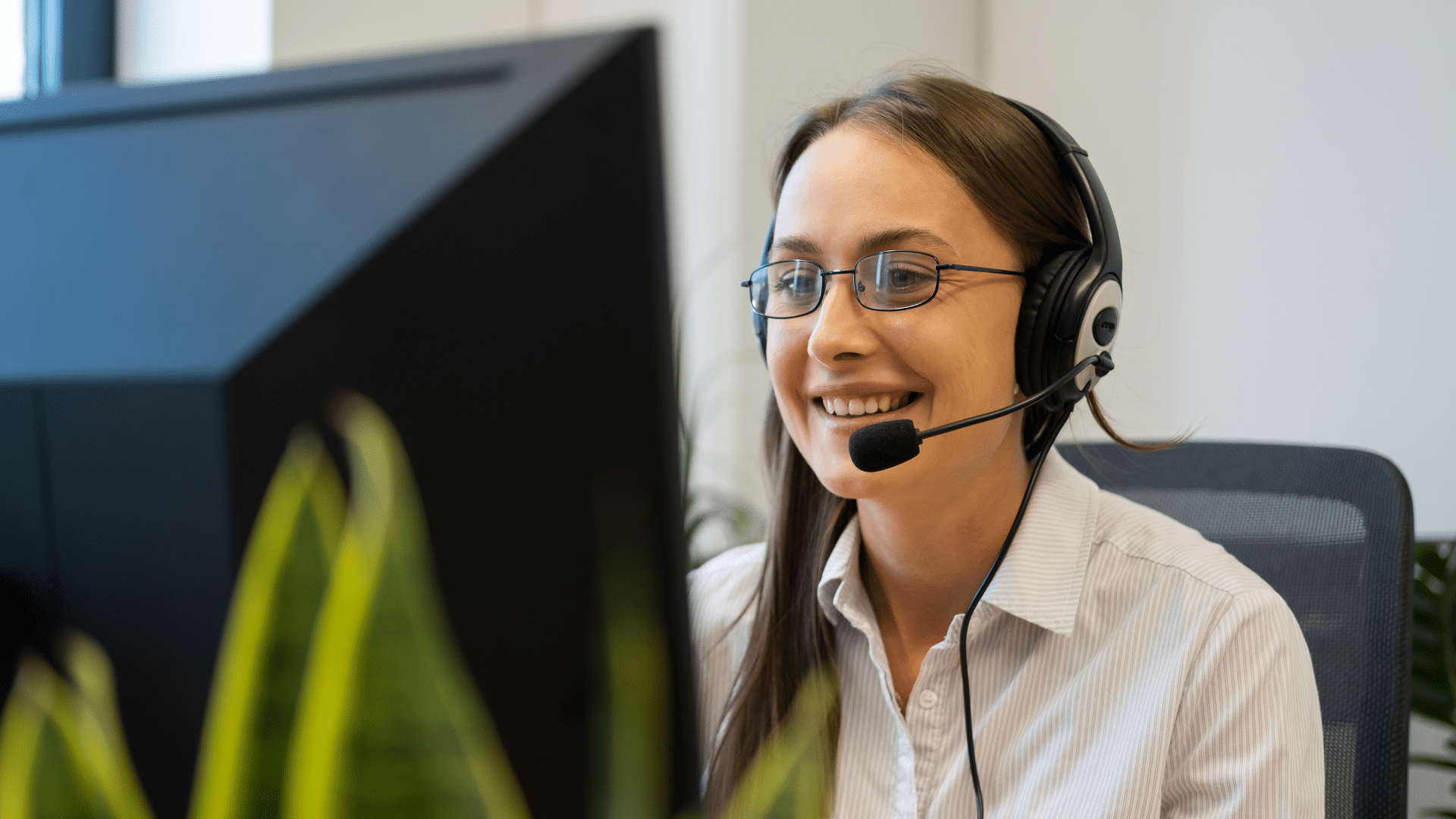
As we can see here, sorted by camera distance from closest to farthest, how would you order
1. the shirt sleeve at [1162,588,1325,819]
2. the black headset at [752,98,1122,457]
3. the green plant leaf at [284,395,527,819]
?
the green plant leaf at [284,395,527,819] < the shirt sleeve at [1162,588,1325,819] < the black headset at [752,98,1122,457]

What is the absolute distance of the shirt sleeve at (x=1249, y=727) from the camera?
0.85m

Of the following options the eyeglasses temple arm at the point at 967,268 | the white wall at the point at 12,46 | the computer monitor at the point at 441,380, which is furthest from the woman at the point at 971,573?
the white wall at the point at 12,46

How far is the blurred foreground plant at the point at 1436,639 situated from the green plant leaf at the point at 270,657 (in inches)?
63.0

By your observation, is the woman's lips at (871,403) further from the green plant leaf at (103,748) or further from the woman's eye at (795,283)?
the green plant leaf at (103,748)

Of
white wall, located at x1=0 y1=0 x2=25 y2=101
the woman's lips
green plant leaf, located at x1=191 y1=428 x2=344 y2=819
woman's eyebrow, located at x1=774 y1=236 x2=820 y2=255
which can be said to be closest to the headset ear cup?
the woman's lips

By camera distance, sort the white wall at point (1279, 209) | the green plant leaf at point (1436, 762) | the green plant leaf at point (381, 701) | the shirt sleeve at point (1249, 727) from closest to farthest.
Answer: the green plant leaf at point (381, 701) < the shirt sleeve at point (1249, 727) < the green plant leaf at point (1436, 762) < the white wall at point (1279, 209)

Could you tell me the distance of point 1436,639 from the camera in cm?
150

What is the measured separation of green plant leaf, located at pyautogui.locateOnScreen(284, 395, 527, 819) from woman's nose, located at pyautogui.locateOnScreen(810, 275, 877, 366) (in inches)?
30.9

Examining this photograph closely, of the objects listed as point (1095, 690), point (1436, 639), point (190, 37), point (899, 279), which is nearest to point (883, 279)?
point (899, 279)

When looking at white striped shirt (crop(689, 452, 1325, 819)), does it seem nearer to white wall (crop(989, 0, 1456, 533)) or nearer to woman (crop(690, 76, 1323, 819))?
woman (crop(690, 76, 1323, 819))

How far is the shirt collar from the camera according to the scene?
959mm

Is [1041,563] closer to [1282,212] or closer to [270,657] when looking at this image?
[270,657]

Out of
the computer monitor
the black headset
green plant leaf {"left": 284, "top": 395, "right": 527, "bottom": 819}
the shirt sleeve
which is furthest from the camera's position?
the black headset

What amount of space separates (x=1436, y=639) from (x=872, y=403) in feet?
3.41
